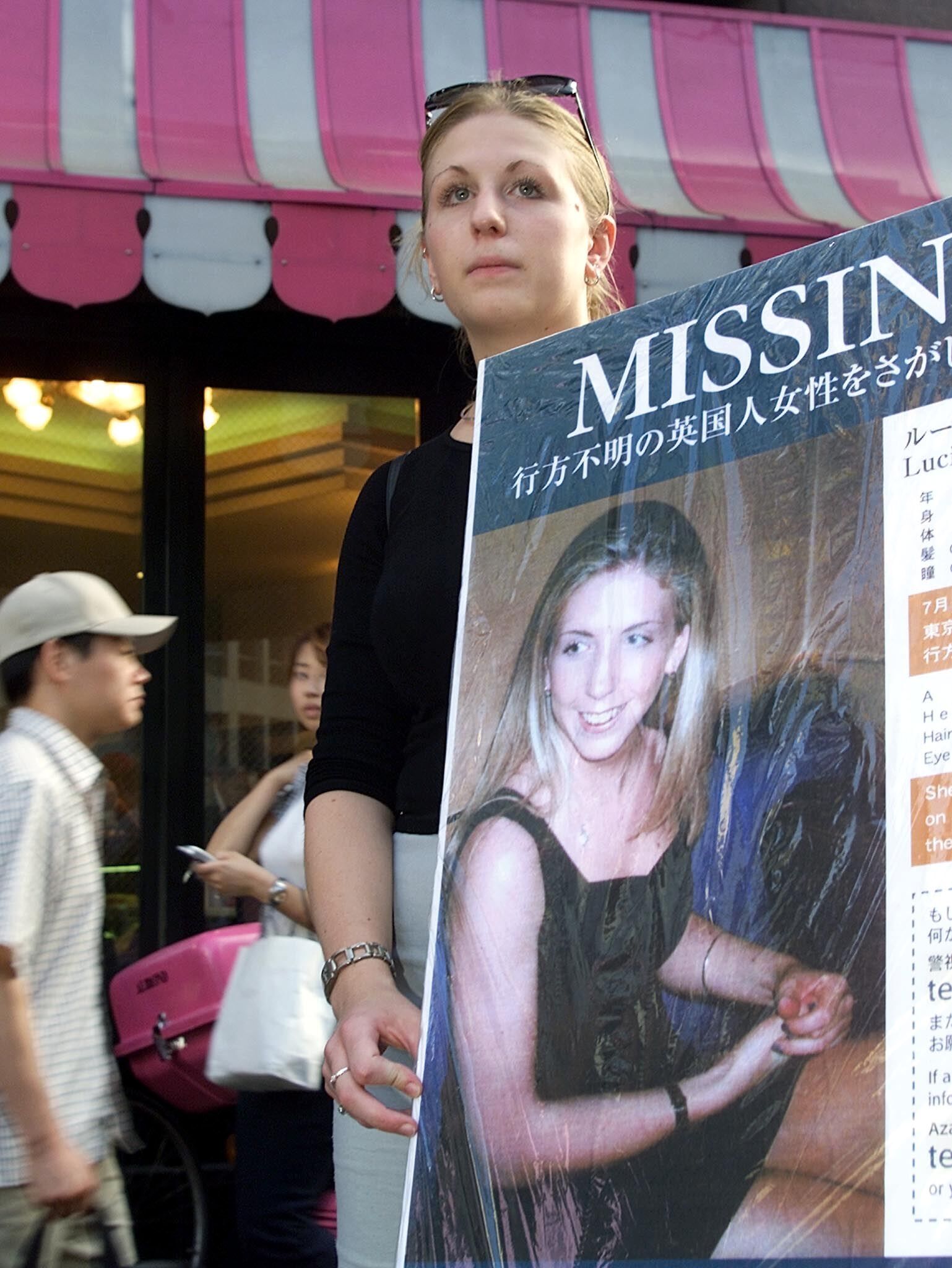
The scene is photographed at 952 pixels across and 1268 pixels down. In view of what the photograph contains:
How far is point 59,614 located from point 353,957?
1935mm

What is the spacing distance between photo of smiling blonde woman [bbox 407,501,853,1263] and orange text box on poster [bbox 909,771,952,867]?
0.09 meters

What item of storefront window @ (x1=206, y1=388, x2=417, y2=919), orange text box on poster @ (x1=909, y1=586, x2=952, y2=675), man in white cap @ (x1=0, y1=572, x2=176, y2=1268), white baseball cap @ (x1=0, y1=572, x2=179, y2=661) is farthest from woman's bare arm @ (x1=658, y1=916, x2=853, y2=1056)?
storefront window @ (x1=206, y1=388, x2=417, y2=919)

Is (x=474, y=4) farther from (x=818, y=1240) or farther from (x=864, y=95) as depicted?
(x=818, y=1240)

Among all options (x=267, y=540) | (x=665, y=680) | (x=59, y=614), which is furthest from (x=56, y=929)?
(x=267, y=540)

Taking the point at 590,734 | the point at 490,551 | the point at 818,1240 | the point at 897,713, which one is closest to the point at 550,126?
the point at 490,551

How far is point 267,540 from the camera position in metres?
4.83

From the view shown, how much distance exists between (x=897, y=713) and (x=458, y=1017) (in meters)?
0.39

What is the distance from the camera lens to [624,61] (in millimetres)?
4566

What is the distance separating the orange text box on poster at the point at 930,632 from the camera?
34.0 inches

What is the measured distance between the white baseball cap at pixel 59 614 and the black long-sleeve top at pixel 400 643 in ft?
5.37

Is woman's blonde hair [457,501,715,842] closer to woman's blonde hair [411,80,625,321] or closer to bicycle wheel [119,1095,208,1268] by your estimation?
woman's blonde hair [411,80,625,321]

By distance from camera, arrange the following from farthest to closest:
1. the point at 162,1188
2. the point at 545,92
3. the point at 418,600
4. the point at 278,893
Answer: the point at 162,1188 → the point at 278,893 → the point at 545,92 → the point at 418,600

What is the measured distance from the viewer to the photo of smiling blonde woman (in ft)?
3.00

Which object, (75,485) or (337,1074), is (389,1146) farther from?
(75,485)
